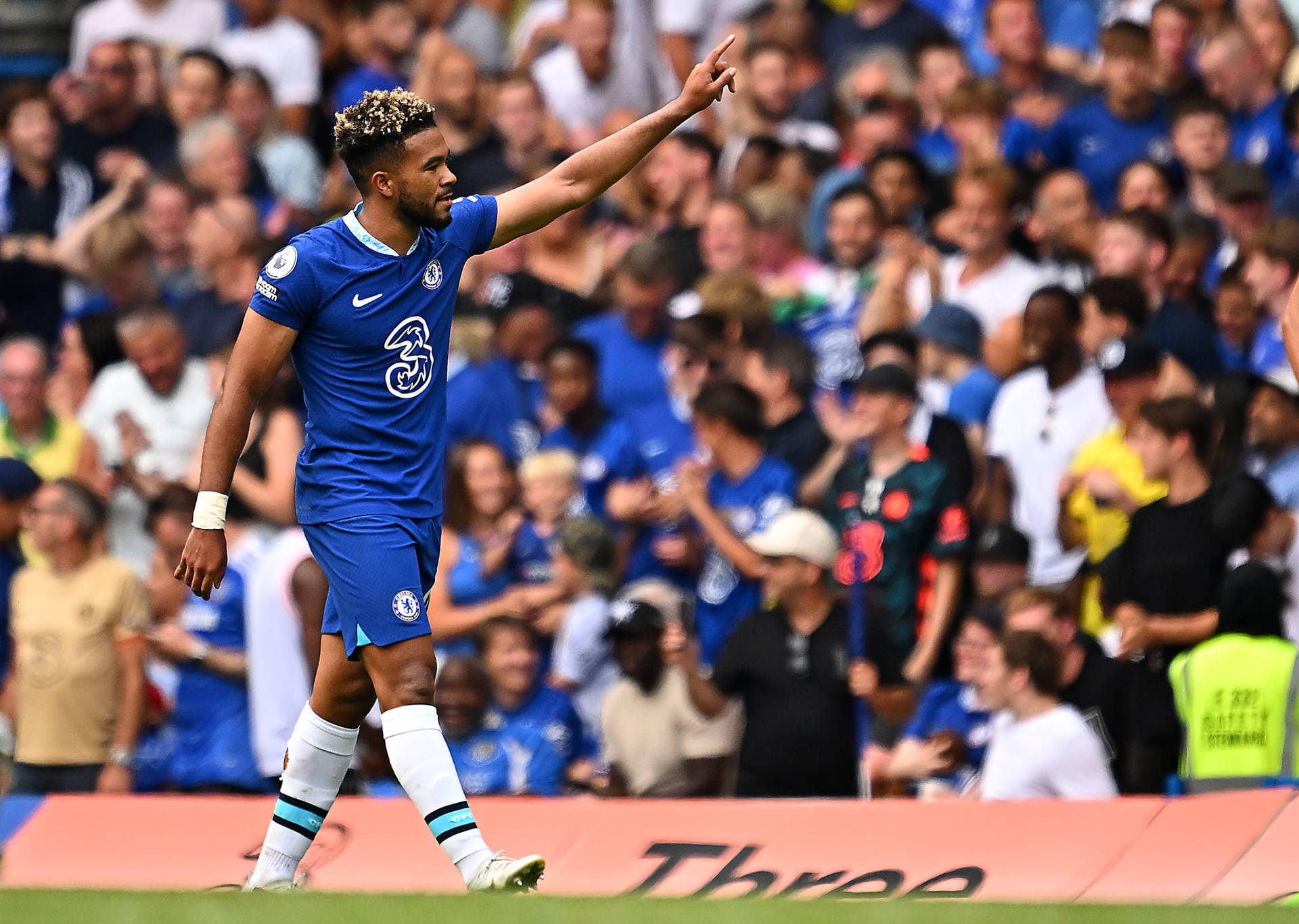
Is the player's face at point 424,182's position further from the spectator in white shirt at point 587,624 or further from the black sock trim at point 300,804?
the spectator in white shirt at point 587,624

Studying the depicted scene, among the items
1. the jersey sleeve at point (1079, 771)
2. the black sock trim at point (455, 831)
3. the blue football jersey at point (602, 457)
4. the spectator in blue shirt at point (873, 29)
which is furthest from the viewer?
the spectator in blue shirt at point (873, 29)

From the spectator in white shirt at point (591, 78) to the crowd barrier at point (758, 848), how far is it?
6061mm

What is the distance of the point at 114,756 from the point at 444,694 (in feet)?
6.01

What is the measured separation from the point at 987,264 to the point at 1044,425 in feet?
4.46

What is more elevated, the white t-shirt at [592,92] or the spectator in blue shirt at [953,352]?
the white t-shirt at [592,92]

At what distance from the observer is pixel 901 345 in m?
9.89

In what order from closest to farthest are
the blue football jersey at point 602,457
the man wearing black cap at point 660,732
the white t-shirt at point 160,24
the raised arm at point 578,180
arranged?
the raised arm at point 578,180, the man wearing black cap at point 660,732, the blue football jersey at point 602,457, the white t-shirt at point 160,24

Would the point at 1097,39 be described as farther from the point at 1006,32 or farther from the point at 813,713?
the point at 813,713

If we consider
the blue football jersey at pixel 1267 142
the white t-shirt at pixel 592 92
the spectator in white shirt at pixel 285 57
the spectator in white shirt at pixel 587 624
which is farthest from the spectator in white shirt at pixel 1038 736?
the spectator in white shirt at pixel 285 57

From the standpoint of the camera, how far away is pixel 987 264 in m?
10.7

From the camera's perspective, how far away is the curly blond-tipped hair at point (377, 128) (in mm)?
6312

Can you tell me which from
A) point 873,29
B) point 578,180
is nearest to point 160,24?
point 873,29

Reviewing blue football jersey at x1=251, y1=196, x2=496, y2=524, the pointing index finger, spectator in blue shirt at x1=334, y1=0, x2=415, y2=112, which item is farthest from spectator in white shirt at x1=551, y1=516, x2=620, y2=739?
spectator in blue shirt at x1=334, y1=0, x2=415, y2=112

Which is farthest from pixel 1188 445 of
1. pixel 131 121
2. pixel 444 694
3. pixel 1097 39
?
pixel 131 121
